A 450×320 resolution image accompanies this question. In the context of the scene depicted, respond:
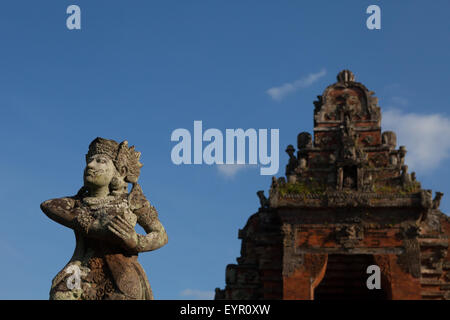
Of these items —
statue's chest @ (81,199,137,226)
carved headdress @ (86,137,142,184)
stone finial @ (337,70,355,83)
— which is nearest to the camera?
statue's chest @ (81,199,137,226)

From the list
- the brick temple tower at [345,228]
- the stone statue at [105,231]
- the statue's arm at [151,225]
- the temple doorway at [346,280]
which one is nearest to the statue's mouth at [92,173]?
the stone statue at [105,231]

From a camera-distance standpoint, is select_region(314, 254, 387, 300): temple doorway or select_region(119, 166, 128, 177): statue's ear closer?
select_region(119, 166, 128, 177): statue's ear

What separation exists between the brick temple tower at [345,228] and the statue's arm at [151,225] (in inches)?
579

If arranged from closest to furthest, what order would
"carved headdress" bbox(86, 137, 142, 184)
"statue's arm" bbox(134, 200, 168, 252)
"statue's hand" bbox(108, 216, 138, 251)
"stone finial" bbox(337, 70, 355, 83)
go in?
"statue's hand" bbox(108, 216, 138, 251) → "statue's arm" bbox(134, 200, 168, 252) → "carved headdress" bbox(86, 137, 142, 184) → "stone finial" bbox(337, 70, 355, 83)

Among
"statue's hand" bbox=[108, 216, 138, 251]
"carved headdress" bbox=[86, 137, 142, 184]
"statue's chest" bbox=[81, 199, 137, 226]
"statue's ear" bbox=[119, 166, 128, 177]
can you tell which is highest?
"carved headdress" bbox=[86, 137, 142, 184]

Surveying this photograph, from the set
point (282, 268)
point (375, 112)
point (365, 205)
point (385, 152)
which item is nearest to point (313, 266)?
point (282, 268)

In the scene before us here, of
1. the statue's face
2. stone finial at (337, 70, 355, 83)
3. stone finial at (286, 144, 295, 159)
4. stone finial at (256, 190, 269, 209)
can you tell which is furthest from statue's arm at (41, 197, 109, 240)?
stone finial at (337, 70, 355, 83)

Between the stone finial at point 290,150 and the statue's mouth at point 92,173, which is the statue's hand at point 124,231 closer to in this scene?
the statue's mouth at point 92,173

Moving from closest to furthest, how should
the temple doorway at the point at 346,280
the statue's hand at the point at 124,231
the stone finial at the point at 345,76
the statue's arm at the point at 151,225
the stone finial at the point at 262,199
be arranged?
the statue's hand at the point at 124,231 → the statue's arm at the point at 151,225 → the temple doorway at the point at 346,280 → the stone finial at the point at 262,199 → the stone finial at the point at 345,76

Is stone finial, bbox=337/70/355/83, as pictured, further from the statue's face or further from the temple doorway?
the statue's face

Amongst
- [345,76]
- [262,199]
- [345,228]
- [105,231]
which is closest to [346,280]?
[345,228]

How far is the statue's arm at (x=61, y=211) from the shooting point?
7.24m

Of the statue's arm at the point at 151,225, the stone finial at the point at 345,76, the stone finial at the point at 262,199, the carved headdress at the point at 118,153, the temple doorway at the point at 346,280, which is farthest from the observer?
the stone finial at the point at 345,76

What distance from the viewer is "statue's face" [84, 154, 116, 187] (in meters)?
7.51
